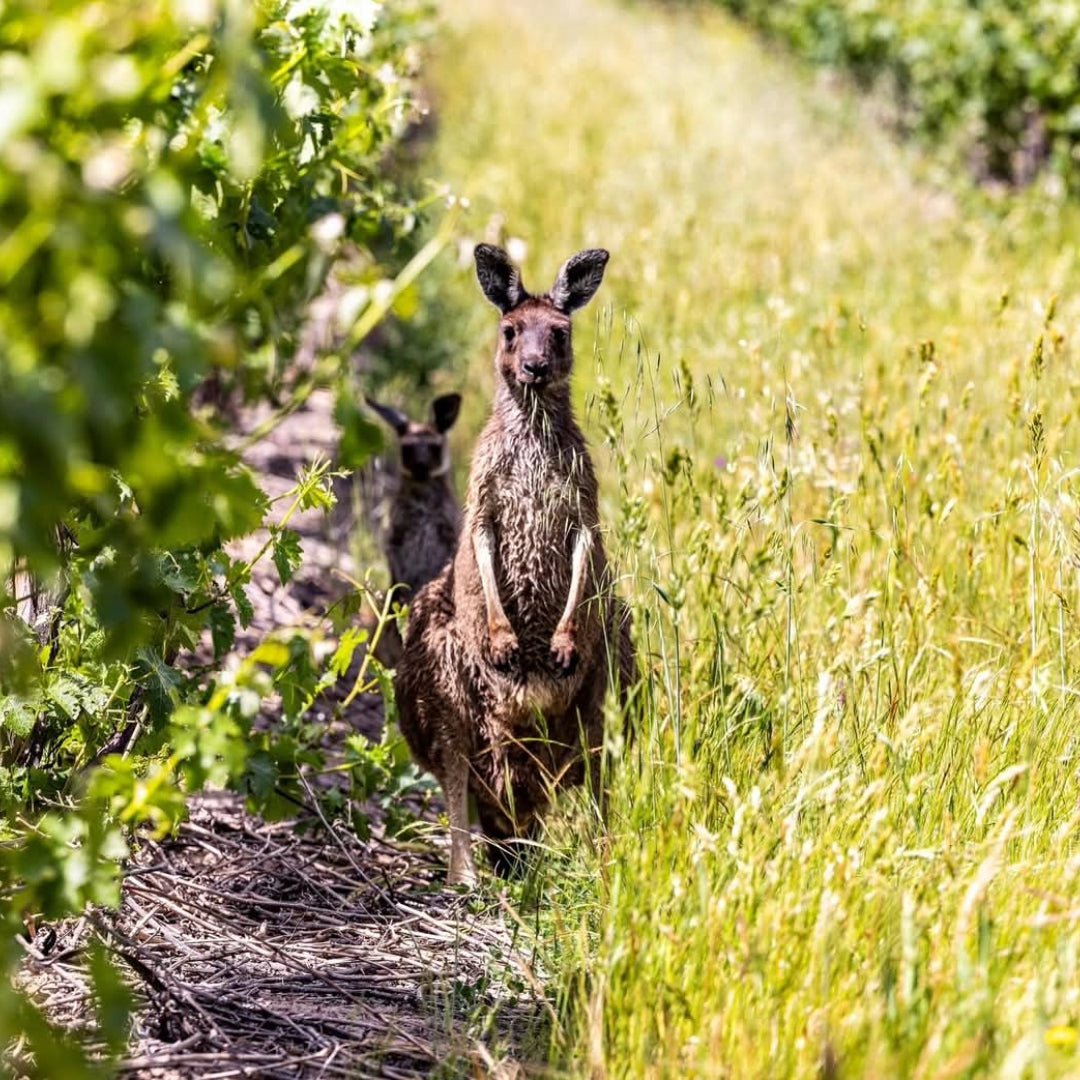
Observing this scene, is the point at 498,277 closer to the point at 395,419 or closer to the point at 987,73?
the point at 395,419

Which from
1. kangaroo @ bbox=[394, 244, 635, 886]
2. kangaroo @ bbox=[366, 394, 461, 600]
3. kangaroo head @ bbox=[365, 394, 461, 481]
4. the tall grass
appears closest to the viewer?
the tall grass

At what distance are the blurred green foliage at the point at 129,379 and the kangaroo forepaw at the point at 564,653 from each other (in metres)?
0.79

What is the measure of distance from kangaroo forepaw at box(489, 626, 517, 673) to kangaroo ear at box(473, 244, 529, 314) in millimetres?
1149

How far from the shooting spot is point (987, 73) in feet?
49.4

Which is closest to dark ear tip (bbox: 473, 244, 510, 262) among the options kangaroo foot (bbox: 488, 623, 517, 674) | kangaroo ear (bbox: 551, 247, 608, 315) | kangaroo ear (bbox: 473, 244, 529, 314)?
kangaroo ear (bbox: 473, 244, 529, 314)

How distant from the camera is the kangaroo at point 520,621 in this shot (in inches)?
210

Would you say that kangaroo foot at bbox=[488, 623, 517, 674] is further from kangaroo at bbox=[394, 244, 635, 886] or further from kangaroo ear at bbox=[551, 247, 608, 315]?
kangaroo ear at bbox=[551, 247, 608, 315]

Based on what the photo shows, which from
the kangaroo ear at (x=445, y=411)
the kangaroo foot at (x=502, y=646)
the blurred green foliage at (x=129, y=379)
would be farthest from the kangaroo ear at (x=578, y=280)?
the kangaroo ear at (x=445, y=411)

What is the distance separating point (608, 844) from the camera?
4.11 m

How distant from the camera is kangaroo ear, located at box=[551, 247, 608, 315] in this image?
5570 millimetres

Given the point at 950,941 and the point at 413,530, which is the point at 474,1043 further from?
the point at 413,530

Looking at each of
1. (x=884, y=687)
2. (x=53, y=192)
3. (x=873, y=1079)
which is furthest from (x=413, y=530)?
(x=53, y=192)

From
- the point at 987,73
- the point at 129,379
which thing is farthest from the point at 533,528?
the point at 987,73

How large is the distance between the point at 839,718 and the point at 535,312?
2155 millimetres
